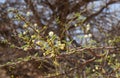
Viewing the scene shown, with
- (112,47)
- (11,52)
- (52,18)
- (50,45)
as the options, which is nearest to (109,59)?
(112,47)

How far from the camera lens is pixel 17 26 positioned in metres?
4.08

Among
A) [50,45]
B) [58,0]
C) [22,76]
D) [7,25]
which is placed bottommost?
[22,76]

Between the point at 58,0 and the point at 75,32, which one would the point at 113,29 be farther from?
the point at 58,0

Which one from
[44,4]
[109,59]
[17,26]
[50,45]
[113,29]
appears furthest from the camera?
Answer: [44,4]

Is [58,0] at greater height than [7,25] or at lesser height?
greater

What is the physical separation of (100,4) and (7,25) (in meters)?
1.37

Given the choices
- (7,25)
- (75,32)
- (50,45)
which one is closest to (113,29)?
(75,32)

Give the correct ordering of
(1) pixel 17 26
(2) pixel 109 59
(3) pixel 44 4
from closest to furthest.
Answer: (2) pixel 109 59
(1) pixel 17 26
(3) pixel 44 4

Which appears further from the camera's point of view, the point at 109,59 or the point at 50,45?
the point at 109,59

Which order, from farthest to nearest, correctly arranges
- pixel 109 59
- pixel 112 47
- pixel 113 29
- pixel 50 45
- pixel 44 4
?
pixel 44 4 → pixel 113 29 → pixel 109 59 → pixel 112 47 → pixel 50 45

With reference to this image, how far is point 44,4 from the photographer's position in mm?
4398

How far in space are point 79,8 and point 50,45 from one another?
8.75 ft

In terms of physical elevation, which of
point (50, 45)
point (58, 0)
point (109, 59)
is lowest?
point (109, 59)

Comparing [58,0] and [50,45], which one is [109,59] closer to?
[50,45]
